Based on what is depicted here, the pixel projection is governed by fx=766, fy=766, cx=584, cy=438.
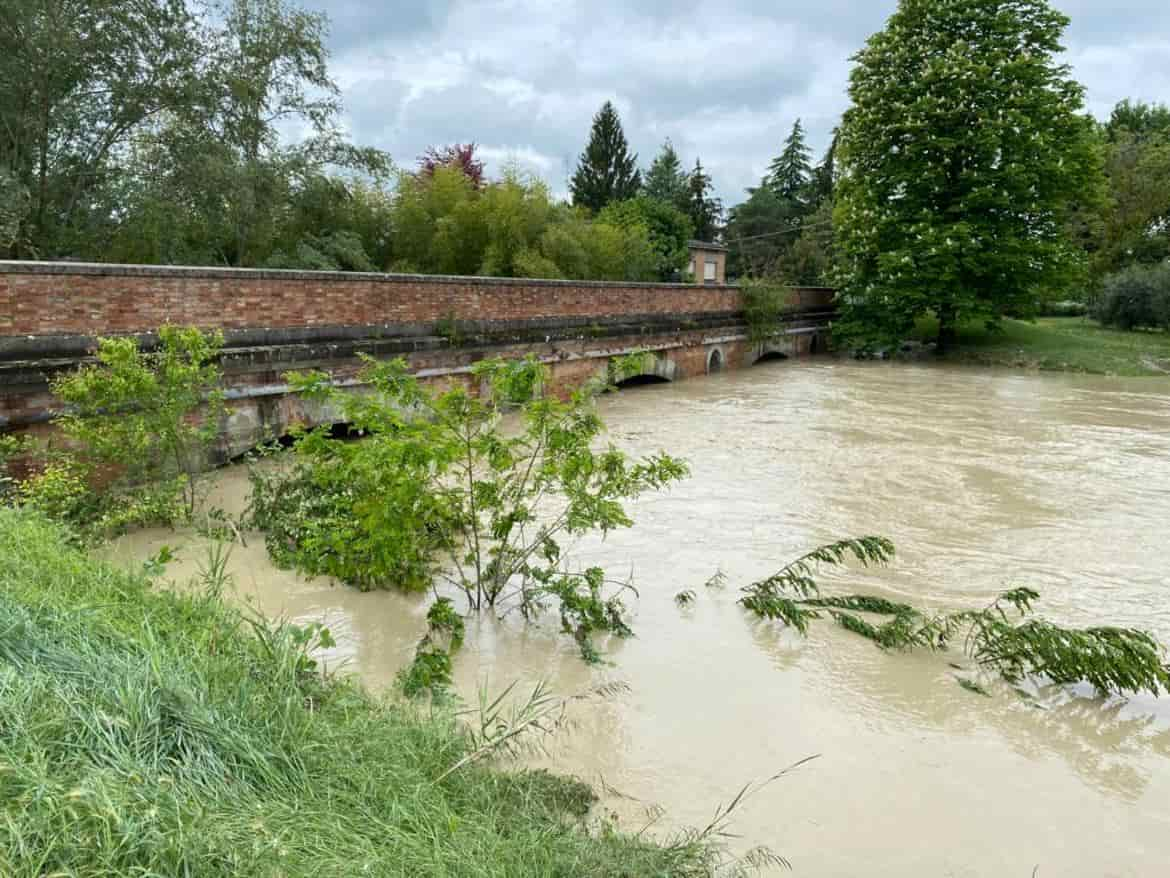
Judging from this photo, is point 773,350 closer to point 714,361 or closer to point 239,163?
point 714,361

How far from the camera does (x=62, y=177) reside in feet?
40.7

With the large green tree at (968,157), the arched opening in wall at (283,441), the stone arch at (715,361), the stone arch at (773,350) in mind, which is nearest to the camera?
the arched opening in wall at (283,441)

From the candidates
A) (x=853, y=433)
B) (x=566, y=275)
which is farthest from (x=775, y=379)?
(x=853, y=433)

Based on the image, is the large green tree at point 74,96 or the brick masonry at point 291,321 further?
the large green tree at point 74,96

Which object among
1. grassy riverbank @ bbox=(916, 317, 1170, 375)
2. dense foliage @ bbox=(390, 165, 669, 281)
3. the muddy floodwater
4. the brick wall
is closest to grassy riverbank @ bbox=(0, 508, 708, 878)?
the muddy floodwater

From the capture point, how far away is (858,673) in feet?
14.0

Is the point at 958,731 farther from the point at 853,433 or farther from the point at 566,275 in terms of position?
the point at 566,275

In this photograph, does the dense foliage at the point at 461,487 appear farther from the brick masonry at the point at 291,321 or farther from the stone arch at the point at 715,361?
the stone arch at the point at 715,361

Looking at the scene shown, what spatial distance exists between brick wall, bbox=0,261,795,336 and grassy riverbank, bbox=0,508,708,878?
4.26 meters

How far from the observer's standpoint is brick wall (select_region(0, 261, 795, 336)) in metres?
6.51

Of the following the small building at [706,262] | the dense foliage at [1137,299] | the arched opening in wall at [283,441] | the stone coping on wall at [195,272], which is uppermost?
the small building at [706,262]

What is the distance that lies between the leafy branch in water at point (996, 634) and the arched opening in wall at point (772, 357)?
53.4 feet

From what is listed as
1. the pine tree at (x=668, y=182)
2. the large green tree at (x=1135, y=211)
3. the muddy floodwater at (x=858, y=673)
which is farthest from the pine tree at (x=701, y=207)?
the muddy floodwater at (x=858, y=673)

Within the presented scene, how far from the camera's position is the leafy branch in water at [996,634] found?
3.93 metres
